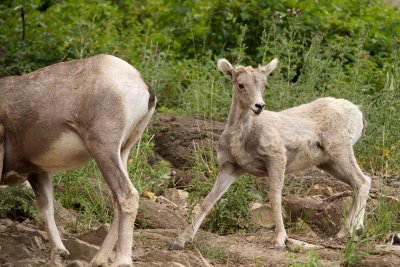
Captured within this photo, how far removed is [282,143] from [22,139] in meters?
2.80

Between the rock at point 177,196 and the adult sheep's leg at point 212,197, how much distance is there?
1110mm

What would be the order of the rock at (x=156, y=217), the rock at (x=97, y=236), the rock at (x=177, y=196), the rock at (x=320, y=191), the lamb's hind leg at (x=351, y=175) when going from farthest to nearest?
the rock at (x=320, y=191), the rock at (x=177, y=196), the lamb's hind leg at (x=351, y=175), the rock at (x=156, y=217), the rock at (x=97, y=236)

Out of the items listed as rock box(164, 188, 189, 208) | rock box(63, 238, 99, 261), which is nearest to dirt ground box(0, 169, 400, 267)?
rock box(63, 238, 99, 261)

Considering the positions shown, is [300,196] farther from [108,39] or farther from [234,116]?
[108,39]

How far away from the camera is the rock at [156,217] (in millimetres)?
9398

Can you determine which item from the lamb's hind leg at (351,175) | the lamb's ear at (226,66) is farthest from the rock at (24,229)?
the lamb's hind leg at (351,175)

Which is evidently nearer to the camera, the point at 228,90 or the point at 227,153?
the point at 227,153

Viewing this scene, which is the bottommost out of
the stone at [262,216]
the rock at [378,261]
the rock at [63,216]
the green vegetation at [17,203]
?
the stone at [262,216]

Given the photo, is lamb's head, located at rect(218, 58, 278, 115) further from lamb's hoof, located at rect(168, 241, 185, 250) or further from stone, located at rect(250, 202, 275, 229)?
lamb's hoof, located at rect(168, 241, 185, 250)

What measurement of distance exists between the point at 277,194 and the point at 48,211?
2303mm

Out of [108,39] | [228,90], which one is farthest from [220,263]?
[108,39]

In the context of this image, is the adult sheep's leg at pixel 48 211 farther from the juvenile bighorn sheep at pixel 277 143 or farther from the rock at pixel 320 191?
the rock at pixel 320 191

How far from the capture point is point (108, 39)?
48.2ft

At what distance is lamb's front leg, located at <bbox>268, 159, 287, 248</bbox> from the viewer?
9.01 metres
